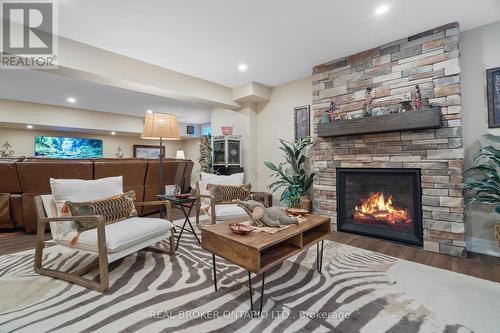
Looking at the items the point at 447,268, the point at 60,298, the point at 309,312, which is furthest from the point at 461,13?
the point at 60,298

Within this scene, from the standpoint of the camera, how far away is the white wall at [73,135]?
263 inches

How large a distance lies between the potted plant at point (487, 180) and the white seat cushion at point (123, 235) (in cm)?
318

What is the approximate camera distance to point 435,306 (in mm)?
1597

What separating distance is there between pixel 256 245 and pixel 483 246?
9.14 feet

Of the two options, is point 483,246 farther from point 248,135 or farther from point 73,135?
point 73,135

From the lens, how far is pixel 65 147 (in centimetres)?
748

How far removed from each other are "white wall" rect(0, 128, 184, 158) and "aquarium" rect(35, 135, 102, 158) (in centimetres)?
14

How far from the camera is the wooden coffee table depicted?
4.75 ft

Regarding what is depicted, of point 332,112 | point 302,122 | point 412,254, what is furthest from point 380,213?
point 302,122

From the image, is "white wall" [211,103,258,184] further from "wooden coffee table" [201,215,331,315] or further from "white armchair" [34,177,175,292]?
"wooden coffee table" [201,215,331,315]

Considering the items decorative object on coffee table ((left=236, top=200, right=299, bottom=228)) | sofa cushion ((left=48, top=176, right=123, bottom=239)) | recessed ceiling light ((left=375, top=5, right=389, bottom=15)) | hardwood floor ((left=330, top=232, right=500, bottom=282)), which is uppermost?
recessed ceiling light ((left=375, top=5, right=389, bottom=15))

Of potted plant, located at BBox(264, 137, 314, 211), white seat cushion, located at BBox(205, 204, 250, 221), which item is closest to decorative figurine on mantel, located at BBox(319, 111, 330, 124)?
potted plant, located at BBox(264, 137, 314, 211)

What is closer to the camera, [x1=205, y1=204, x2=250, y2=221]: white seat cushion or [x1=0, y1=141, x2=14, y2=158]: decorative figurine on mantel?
[x1=205, y1=204, x2=250, y2=221]: white seat cushion

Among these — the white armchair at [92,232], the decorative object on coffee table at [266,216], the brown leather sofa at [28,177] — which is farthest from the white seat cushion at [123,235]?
the brown leather sofa at [28,177]
